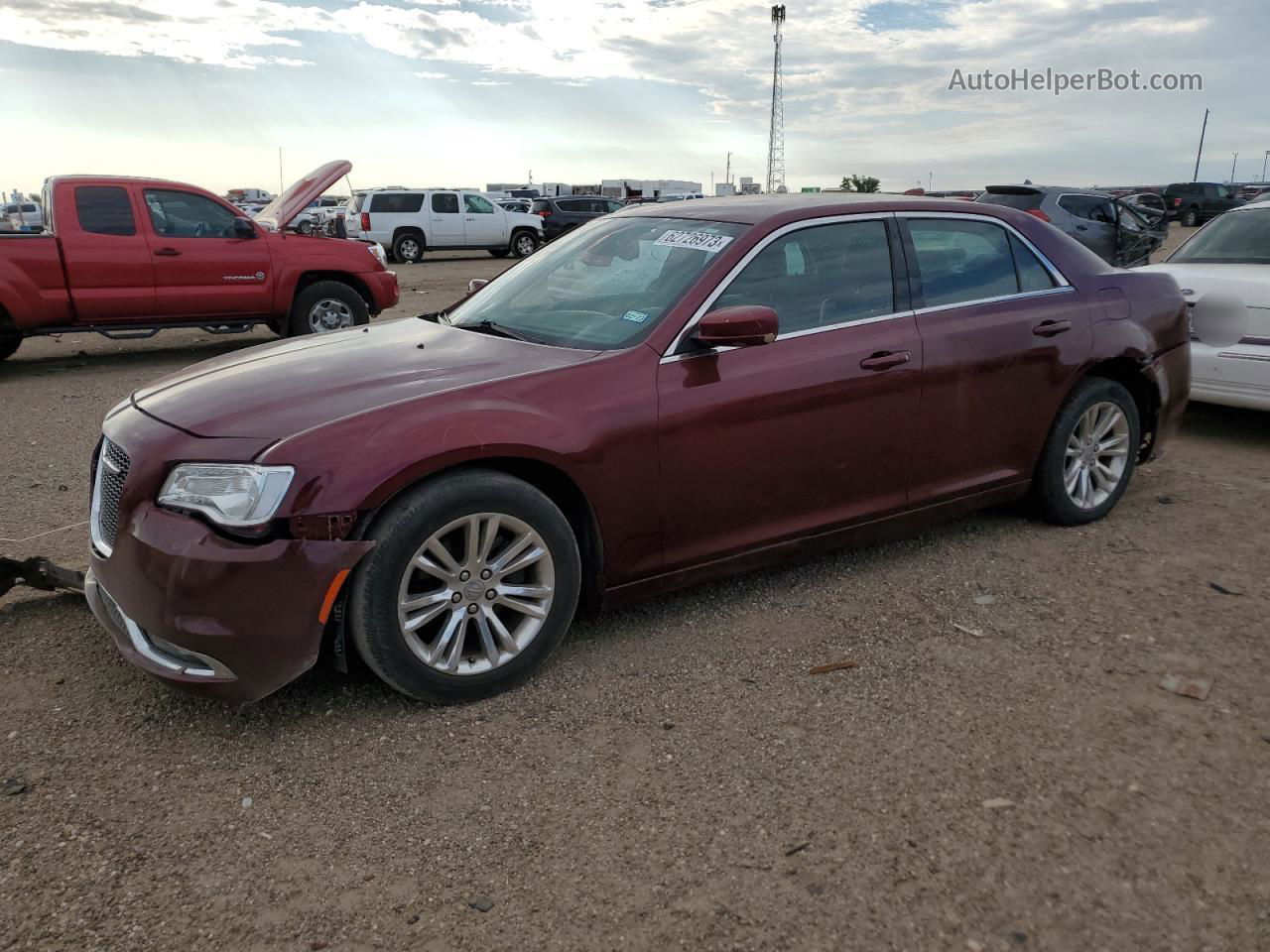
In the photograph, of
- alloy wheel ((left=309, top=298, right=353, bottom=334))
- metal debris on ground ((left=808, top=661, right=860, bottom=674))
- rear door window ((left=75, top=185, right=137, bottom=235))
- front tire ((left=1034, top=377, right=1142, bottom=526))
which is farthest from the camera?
alloy wheel ((left=309, top=298, right=353, bottom=334))

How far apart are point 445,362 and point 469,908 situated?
1861 mm

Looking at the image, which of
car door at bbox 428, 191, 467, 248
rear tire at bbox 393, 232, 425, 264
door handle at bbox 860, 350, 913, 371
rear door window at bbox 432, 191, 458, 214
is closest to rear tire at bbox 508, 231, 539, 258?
car door at bbox 428, 191, 467, 248

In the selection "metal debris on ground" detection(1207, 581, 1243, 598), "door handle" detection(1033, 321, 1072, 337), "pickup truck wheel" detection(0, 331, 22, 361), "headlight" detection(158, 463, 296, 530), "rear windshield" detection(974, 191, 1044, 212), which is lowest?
"metal debris on ground" detection(1207, 581, 1243, 598)

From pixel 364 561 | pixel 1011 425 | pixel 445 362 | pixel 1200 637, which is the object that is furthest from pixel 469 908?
pixel 1011 425

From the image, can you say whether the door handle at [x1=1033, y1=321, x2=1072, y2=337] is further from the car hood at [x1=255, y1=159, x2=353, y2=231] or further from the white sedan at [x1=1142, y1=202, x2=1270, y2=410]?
the car hood at [x1=255, y1=159, x2=353, y2=231]

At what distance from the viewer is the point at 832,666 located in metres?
3.56

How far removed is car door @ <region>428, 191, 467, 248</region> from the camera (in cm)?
2659

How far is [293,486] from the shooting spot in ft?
9.56

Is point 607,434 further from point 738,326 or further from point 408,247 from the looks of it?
point 408,247

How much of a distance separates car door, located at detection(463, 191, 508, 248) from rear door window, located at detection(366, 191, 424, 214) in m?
1.30

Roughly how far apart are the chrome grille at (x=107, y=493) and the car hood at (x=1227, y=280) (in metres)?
5.79

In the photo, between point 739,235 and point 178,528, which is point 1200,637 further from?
point 178,528

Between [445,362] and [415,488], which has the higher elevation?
[445,362]

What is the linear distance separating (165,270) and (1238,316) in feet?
29.9
